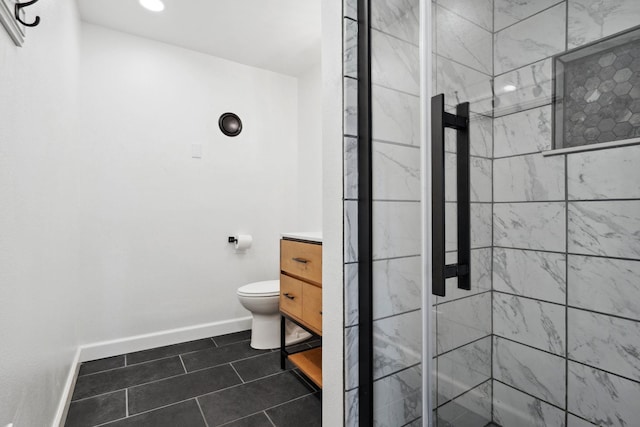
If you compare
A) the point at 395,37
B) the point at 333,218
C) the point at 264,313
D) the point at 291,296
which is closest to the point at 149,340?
the point at 264,313

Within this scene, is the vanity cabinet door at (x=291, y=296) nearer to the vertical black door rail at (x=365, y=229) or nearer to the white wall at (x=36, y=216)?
the vertical black door rail at (x=365, y=229)

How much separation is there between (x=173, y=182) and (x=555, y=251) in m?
2.56

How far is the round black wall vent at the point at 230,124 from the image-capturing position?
9.21ft

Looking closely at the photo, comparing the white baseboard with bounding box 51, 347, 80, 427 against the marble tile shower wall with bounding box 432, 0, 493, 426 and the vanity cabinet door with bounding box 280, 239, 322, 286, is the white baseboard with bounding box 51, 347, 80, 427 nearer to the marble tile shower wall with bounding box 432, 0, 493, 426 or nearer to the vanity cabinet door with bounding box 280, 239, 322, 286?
the vanity cabinet door with bounding box 280, 239, 322, 286

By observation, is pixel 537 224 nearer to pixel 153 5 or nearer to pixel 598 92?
pixel 598 92

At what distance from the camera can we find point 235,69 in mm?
2877

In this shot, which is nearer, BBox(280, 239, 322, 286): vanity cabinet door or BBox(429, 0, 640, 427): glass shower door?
BBox(429, 0, 640, 427): glass shower door

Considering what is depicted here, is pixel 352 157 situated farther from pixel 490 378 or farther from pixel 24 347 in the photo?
pixel 24 347

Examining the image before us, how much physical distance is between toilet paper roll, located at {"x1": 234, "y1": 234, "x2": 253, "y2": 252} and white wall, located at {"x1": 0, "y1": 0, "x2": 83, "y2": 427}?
47.3 inches

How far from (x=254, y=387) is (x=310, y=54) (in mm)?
2573

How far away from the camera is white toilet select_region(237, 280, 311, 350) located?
7.75ft

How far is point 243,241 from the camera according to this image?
2805 millimetres

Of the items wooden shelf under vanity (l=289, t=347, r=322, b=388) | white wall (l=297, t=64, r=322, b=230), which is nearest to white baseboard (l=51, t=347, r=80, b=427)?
wooden shelf under vanity (l=289, t=347, r=322, b=388)

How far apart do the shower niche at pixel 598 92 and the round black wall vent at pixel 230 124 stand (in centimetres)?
247
